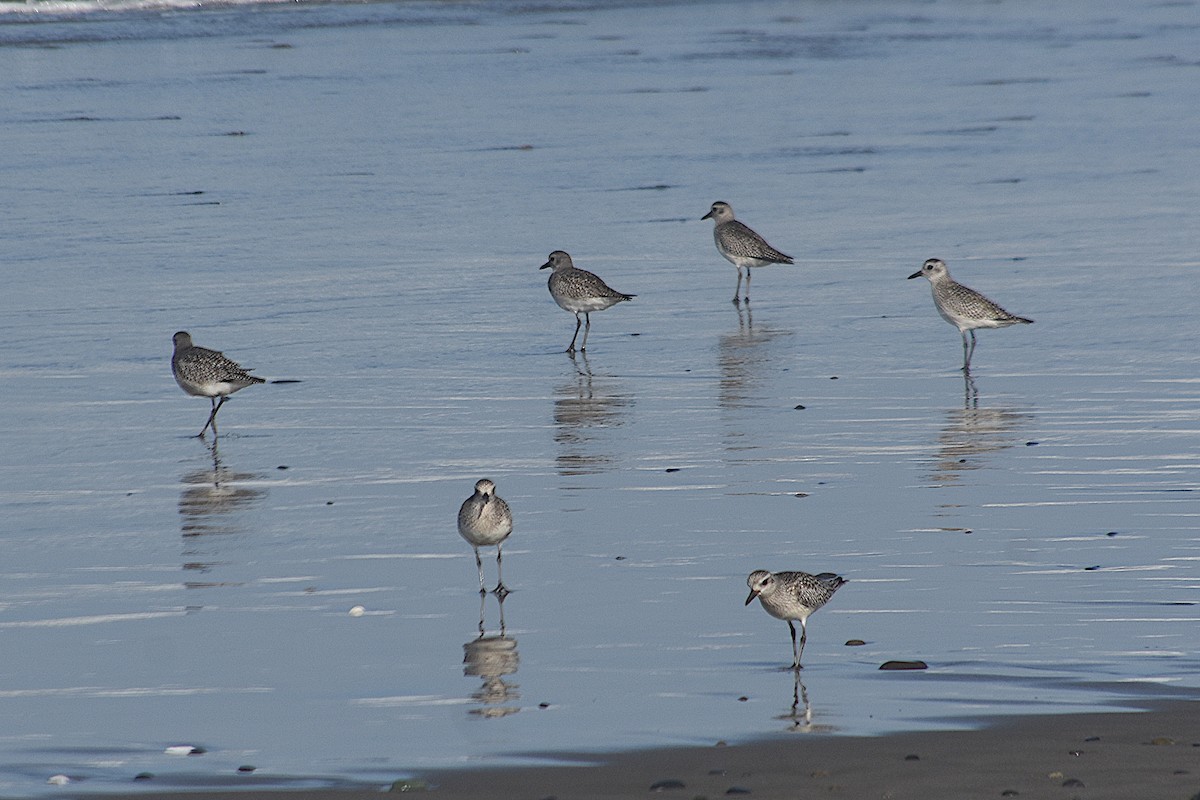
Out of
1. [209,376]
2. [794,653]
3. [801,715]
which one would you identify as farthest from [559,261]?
[801,715]

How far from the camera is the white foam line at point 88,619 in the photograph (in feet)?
26.5

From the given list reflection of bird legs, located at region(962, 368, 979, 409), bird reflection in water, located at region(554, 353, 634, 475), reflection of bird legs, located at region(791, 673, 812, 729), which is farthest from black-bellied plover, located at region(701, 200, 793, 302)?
reflection of bird legs, located at region(791, 673, 812, 729)

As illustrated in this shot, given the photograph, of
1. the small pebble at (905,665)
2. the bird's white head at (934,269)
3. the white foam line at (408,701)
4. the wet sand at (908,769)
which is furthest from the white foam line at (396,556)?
the bird's white head at (934,269)

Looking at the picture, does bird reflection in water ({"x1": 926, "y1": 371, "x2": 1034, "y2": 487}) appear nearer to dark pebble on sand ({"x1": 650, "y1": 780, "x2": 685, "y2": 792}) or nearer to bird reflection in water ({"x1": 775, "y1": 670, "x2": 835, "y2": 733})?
bird reflection in water ({"x1": 775, "y1": 670, "x2": 835, "y2": 733})

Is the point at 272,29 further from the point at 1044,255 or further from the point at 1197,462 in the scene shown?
the point at 1197,462

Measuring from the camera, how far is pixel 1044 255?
17.8 m

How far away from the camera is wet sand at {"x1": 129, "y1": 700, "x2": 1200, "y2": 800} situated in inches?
234

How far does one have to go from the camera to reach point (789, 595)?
7.38 meters

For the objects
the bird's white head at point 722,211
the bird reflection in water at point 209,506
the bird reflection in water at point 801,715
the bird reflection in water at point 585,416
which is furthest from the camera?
the bird's white head at point 722,211

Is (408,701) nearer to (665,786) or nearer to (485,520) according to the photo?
(665,786)

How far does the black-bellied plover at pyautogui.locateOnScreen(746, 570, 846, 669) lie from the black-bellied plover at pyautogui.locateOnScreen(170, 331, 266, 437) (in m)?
5.47

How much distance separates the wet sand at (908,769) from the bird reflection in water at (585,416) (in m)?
4.40

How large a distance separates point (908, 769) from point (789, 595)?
1360 mm

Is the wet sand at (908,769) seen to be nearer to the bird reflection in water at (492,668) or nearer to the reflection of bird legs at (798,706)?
the reflection of bird legs at (798,706)
